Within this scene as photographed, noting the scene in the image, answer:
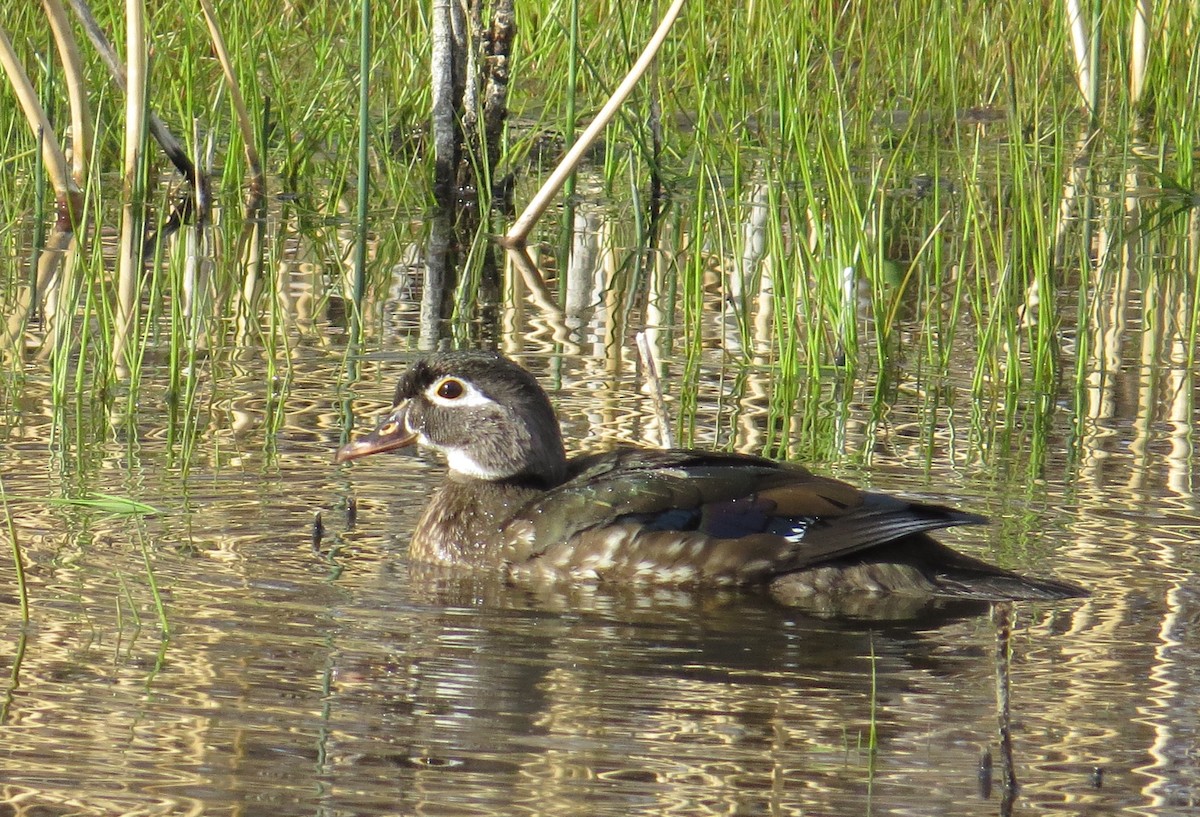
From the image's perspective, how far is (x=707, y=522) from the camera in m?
5.24

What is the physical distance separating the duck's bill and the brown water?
0.40ft

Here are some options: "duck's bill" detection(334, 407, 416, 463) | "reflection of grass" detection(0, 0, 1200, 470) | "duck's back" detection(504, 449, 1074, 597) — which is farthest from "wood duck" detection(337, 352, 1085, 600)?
"reflection of grass" detection(0, 0, 1200, 470)

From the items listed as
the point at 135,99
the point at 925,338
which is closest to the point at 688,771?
the point at 925,338

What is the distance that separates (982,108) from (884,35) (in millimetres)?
953

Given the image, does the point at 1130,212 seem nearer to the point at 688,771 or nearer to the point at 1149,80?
the point at 1149,80

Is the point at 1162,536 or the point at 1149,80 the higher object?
the point at 1149,80

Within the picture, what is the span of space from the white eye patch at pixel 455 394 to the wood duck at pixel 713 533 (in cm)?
33

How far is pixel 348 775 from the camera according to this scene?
11.8 ft

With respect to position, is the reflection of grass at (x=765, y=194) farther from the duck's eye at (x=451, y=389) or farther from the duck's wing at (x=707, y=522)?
the duck's wing at (x=707, y=522)

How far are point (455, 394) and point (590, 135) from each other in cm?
282

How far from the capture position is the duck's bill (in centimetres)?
579

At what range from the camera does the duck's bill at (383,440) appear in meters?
5.79

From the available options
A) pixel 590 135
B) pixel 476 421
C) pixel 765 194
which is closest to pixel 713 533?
pixel 476 421

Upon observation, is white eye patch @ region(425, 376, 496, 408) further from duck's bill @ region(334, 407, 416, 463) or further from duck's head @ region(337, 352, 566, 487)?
duck's bill @ region(334, 407, 416, 463)
